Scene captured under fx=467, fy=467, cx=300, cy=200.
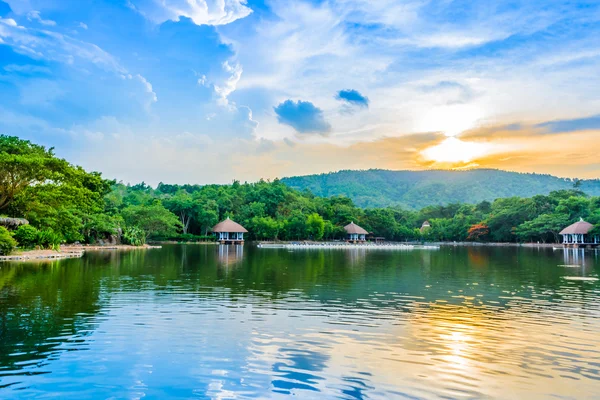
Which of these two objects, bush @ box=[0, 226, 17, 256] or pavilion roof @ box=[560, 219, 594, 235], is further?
pavilion roof @ box=[560, 219, 594, 235]

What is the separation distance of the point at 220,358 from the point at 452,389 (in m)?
3.03

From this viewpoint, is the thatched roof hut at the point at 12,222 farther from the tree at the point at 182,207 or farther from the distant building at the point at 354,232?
the distant building at the point at 354,232

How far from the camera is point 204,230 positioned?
5616 cm

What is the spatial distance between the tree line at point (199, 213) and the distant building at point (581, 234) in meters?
1.65

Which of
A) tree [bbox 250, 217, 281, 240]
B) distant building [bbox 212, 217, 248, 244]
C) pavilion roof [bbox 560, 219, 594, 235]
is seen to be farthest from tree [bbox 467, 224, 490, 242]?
distant building [bbox 212, 217, 248, 244]

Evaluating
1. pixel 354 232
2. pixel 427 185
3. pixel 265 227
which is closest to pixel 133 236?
pixel 265 227

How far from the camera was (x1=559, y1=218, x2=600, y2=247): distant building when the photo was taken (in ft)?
157

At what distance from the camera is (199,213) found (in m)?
54.1

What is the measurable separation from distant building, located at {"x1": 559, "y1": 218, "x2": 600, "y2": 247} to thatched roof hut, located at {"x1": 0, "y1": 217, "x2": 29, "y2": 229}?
4916 centimetres

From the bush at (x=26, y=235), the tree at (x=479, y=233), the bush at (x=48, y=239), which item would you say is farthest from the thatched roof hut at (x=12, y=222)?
the tree at (x=479, y=233)

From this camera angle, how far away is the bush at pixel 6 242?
2089 cm

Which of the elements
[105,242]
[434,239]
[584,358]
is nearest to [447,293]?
[584,358]

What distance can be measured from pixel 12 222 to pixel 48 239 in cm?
233

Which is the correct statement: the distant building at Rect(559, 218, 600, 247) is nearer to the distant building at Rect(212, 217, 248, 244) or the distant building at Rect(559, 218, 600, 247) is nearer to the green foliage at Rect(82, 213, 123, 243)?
the distant building at Rect(212, 217, 248, 244)
